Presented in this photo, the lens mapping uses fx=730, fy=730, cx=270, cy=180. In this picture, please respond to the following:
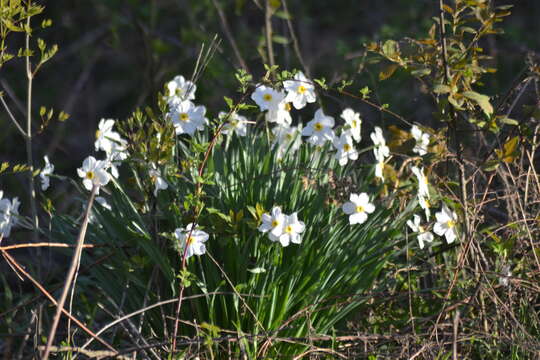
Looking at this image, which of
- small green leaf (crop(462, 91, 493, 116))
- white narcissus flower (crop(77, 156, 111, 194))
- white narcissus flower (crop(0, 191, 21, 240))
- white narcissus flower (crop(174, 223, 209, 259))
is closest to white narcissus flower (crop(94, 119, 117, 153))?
white narcissus flower (crop(77, 156, 111, 194))

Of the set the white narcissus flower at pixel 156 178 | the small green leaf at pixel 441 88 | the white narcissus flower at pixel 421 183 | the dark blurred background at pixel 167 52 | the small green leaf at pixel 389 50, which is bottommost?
the dark blurred background at pixel 167 52

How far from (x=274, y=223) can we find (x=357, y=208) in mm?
289

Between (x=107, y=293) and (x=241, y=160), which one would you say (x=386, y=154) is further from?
(x=107, y=293)

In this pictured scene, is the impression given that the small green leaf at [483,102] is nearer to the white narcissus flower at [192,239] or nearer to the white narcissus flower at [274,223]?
the white narcissus flower at [274,223]

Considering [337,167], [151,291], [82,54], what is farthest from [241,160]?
[82,54]

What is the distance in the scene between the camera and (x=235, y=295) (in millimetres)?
2182

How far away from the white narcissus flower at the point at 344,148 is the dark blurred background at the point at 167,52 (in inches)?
60.3

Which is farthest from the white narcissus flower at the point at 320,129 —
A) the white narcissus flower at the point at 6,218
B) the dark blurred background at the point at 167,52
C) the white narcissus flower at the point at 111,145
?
the dark blurred background at the point at 167,52

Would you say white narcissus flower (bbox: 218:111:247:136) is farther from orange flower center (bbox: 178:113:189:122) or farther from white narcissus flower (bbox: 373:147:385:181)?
white narcissus flower (bbox: 373:147:385:181)

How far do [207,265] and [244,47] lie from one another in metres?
2.63

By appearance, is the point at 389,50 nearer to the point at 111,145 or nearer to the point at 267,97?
the point at 267,97

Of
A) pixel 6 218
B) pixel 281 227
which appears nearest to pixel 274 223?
pixel 281 227

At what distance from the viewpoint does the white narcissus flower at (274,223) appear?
6.78ft

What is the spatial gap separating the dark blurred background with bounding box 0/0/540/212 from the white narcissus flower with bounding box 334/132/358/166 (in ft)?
5.03
